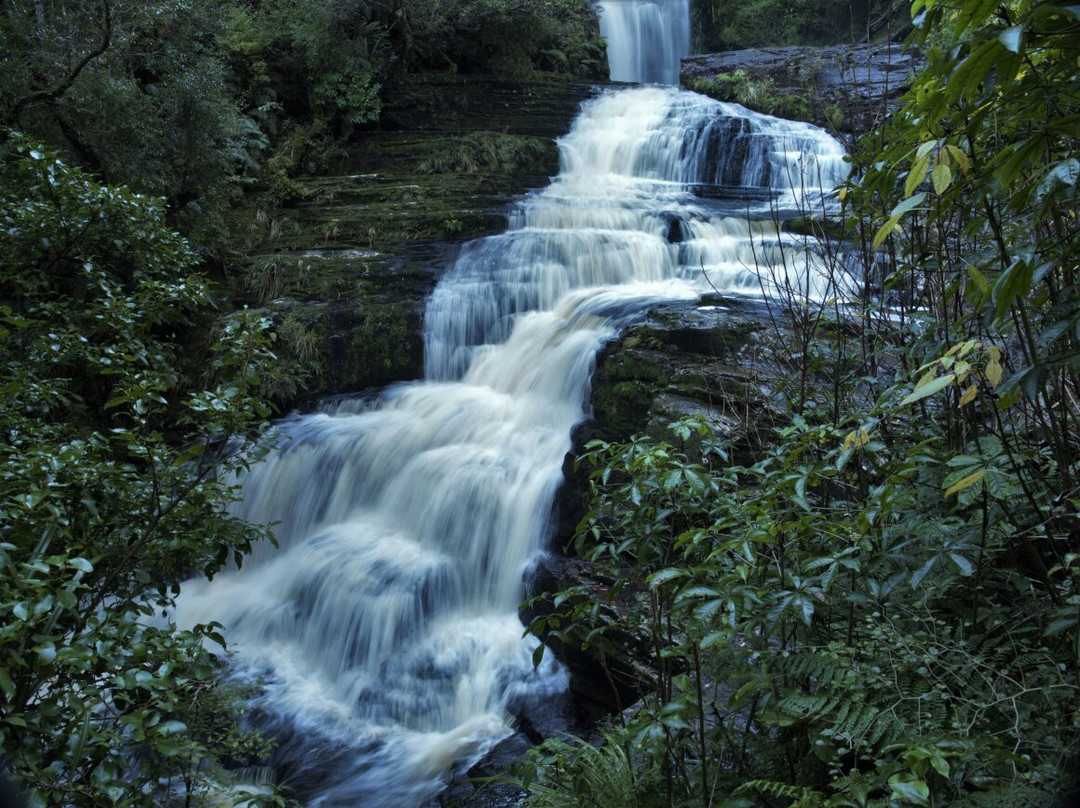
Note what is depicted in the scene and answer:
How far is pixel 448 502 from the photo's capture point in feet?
23.5

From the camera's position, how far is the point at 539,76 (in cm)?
1888

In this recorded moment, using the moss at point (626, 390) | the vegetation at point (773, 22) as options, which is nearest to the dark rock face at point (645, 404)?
the moss at point (626, 390)

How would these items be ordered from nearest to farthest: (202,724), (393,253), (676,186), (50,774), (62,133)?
(50,774), (202,724), (62,133), (393,253), (676,186)

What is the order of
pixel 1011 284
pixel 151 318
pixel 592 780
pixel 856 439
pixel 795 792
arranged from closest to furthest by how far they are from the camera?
pixel 1011 284, pixel 795 792, pixel 856 439, pixel 592 780, pixel 151 318

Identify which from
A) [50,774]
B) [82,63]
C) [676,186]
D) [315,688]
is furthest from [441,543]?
[676,186]

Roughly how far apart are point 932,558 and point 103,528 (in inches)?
144

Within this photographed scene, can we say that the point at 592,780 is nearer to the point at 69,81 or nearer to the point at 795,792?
the point at 795,792

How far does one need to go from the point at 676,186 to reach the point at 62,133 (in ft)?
33.1

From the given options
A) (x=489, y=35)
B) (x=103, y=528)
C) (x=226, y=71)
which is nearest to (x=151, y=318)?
(x=103, y=528)

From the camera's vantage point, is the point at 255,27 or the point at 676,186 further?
the point at 255,27

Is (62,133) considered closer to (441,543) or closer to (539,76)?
(441,543)

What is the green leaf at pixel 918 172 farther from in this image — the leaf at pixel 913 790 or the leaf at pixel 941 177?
the leaf at pixel 913 790

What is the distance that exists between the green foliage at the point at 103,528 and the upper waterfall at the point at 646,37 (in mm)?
20594

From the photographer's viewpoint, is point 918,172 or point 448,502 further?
point 448,502
